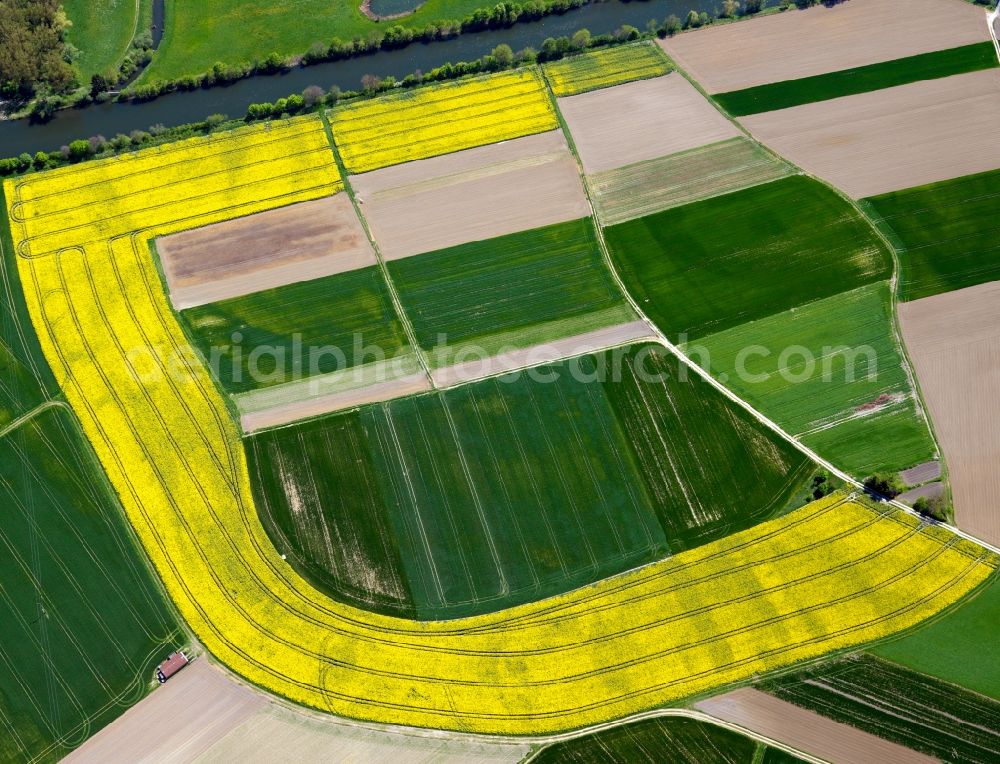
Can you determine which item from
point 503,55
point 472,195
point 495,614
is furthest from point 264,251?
point 495,614

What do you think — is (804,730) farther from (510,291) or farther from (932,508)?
(510,291)

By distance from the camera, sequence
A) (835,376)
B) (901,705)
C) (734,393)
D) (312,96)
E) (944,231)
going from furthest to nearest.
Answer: (312,96)
(944,231)
(835,376)
(734,393)
(901,705)

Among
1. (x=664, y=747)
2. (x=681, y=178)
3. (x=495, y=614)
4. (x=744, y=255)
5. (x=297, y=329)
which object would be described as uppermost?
(x=681, y=178)

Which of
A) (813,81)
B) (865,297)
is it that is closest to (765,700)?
(865,297)

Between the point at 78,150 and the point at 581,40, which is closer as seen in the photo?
the point at 78,150

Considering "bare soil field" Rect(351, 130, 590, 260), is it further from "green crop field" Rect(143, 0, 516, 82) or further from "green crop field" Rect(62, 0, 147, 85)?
"green crop field" Rect(62, 0, 147, 85)

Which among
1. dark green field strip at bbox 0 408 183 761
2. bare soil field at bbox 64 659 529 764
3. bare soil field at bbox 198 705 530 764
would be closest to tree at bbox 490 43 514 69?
dark green field strip at bbox 0 408 183 761
